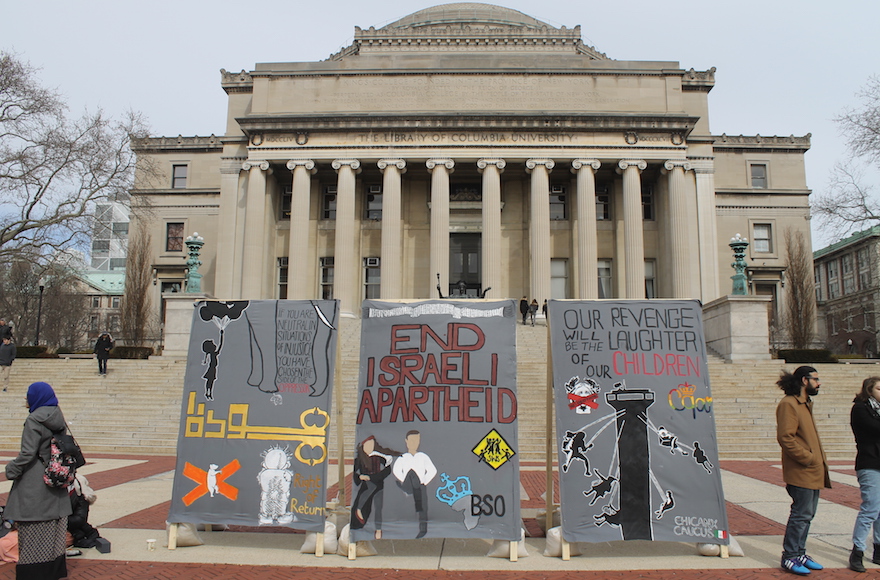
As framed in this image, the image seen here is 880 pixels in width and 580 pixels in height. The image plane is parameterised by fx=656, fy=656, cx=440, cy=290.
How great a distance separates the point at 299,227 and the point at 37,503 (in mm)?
29845

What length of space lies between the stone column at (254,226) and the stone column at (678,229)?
21.7 m

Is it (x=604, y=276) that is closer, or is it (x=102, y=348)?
(x=102, y=348)

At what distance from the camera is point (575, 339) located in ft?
24.6

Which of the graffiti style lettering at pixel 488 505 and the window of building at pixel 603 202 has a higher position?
the window of building at pixel 603 202

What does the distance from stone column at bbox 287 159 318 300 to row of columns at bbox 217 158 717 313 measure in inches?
2.1

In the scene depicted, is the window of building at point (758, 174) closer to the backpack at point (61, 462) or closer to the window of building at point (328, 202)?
the window of building at point (328, 202)

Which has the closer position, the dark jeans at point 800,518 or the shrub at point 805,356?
the dark jeans at point 800,518

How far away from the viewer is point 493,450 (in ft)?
23.2

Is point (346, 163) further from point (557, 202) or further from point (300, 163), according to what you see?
point (557, 202)

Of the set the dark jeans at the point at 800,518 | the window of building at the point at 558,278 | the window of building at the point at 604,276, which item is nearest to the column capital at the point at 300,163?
the window of building at the point at 558,278

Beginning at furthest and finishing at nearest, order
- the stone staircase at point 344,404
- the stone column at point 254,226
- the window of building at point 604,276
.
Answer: the window of building at point 604,276 → the stone column at point 254,226 → the stone staircase at point 344,404

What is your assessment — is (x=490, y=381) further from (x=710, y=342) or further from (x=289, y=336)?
(x=710, y=342)

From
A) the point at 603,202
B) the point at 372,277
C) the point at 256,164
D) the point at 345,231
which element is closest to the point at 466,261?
the point at 372,277

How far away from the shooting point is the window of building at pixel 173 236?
1754 inches
